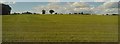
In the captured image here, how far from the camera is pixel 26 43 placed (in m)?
11.1

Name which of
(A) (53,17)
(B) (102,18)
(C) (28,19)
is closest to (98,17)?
(B) (102,18)

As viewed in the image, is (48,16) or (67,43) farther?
(48,16)

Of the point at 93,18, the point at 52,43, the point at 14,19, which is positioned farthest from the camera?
the point at 93,18

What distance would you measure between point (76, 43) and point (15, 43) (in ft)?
7.21

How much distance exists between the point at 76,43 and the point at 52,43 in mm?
907

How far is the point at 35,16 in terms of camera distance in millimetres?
27312

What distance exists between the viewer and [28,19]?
2577cm

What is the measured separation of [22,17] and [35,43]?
1595 cm

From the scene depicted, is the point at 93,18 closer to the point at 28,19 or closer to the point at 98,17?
the point at 98,17

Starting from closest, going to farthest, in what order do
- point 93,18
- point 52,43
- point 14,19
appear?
point 52,43, point 14,19, point 93,18

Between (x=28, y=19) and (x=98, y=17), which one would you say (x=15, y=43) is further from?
(x=98, y=17)

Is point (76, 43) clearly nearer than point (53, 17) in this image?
Yes

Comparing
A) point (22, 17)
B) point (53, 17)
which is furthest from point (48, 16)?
point (22, 17)

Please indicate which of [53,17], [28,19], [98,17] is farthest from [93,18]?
[28,19]
